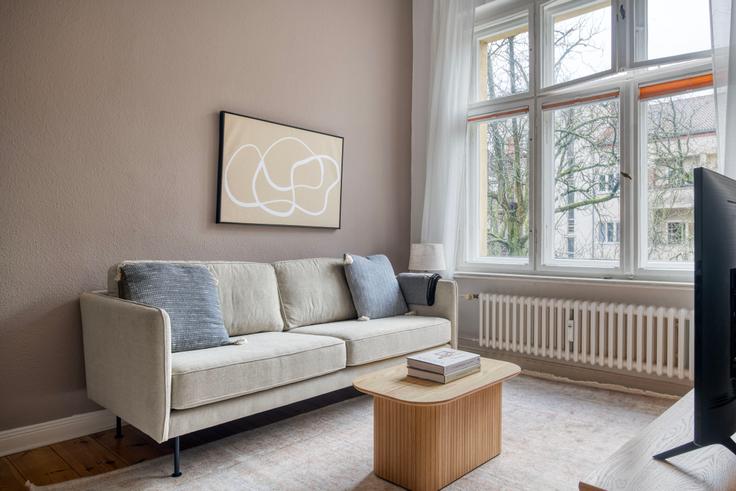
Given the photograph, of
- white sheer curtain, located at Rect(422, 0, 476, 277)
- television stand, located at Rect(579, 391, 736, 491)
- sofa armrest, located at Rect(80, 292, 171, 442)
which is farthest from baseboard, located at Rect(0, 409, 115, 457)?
white sheer curtain, located at Rect(422, 0, 476, 277)

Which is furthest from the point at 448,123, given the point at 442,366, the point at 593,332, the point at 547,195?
the point at 442,366

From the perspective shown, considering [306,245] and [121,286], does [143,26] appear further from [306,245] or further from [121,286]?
[306,245]

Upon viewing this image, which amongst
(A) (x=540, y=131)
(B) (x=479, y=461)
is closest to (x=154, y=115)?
(B) (x=479, y=461)

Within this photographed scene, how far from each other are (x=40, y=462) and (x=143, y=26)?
220 centimetres

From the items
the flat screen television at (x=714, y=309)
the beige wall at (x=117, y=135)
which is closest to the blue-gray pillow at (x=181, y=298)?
the beige wall at (x=117, y=135)

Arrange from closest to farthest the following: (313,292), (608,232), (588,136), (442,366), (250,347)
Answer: (442,366), (250,347), (313,292), (608,232), (588,136)

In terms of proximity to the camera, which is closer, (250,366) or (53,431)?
(250,366)

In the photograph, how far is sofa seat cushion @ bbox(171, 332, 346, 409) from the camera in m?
1.99

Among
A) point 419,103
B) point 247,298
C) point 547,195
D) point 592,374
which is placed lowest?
point 592,374

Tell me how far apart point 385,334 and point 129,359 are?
1.34 metres

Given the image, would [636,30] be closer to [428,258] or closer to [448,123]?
[448,123]

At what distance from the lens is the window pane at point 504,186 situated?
395cm

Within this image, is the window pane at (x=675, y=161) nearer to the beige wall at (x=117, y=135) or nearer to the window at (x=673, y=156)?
the window at (x=673, y=156)

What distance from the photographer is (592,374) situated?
336cm
